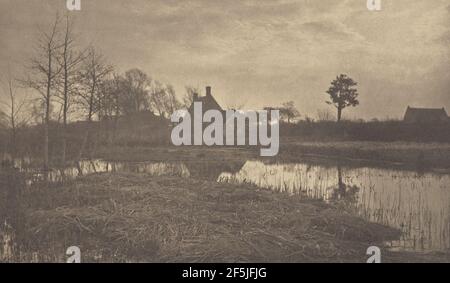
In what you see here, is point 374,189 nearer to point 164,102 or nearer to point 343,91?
point 343,91

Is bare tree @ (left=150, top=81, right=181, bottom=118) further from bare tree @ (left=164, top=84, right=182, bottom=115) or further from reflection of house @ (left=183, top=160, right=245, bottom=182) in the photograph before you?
reflection of house @ (left=183, top=160, right=245, bottom=182)

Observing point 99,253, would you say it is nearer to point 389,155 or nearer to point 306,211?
point 306,211

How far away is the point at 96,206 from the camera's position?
10.4 meters

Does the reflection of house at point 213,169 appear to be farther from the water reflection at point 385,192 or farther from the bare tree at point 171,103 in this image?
the bare tree at point 171,103

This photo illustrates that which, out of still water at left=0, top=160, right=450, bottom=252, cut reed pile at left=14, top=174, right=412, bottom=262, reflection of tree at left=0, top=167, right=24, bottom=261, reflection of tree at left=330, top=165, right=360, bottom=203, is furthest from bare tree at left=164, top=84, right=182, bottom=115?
cut reed pile at left=14, top=174, right=412, bottom=262

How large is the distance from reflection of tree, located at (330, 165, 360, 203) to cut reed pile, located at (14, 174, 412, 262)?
4.74 ft

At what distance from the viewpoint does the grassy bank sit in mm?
7750

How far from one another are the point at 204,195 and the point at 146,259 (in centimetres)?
456

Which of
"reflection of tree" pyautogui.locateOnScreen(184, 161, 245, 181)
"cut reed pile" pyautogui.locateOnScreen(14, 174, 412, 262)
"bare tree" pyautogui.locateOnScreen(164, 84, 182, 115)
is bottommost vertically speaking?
"cut reed pile" pyautogui.locateOnScreen(14, 174, 412, 262)

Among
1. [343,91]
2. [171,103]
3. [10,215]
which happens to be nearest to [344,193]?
[10,215]

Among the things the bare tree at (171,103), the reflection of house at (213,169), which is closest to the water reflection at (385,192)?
the reflection of house at (213,169)

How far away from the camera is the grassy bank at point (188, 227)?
25.4ft

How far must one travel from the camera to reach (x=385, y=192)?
46.8 feet
